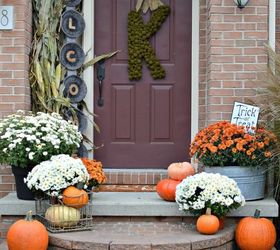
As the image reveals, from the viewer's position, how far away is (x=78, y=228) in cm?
434

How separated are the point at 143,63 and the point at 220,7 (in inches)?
39.8

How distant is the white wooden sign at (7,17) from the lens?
519 cm

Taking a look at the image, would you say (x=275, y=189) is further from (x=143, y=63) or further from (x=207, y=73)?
(x=143, y=63)

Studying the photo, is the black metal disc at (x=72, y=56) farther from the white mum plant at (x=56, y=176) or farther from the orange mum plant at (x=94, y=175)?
the white mum plant at (x=56, y=176)

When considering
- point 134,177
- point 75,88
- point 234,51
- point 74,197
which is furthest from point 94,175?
point 234,51

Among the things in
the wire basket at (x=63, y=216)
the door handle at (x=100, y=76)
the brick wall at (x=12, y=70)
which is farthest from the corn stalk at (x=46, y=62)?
the wire basket at (x=63, y=216)

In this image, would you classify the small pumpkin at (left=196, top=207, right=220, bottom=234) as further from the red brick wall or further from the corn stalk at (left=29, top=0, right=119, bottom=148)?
the corn stalk at (left=29, top=0, right=119, bottom=148)

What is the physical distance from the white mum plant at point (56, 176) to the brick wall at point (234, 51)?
1.45m

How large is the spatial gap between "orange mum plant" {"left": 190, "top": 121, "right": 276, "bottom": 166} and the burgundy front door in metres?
1.00

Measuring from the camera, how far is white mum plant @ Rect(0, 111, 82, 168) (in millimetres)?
4602

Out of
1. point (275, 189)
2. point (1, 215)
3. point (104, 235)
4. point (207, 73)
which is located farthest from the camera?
point (207, 73)

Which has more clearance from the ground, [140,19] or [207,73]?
[140,19]

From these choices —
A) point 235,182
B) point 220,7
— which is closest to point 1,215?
point 235,182

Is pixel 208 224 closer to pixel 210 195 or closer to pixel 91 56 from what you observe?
pixel 210 195
